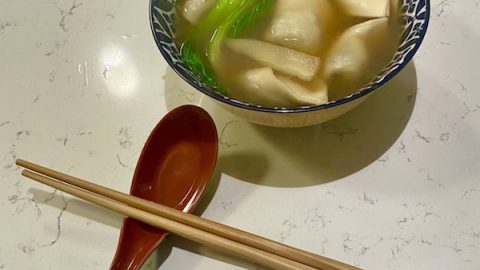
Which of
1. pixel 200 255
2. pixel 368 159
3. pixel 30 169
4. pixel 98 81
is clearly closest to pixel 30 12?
pixel 98 81

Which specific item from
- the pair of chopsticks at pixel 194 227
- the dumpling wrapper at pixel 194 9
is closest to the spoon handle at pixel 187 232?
the pair of chopsticks at pixel 194 227

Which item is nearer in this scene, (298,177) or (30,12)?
(298,177)

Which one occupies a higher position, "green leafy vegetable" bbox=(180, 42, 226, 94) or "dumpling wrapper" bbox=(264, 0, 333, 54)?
"dumpling wrapper" bbox=(264, 0, 333, 54)

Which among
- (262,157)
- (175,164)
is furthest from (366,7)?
(175,164)

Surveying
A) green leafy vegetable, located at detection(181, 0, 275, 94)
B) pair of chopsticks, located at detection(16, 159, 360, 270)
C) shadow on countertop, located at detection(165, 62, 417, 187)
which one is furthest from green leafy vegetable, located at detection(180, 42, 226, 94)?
pair of chopsticks, located at detection(16, 159, 360, 270)

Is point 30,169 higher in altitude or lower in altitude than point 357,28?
lower

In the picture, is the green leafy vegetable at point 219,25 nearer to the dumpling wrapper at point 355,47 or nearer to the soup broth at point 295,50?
the soup broth at point 295,50

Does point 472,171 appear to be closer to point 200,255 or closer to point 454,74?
point 454,74

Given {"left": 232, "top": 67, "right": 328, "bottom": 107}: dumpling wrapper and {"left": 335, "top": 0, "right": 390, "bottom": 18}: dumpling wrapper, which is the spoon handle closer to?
{"left": 232, "top": 67, "right": 328, "bottom": 107}: dumpling wrapper
